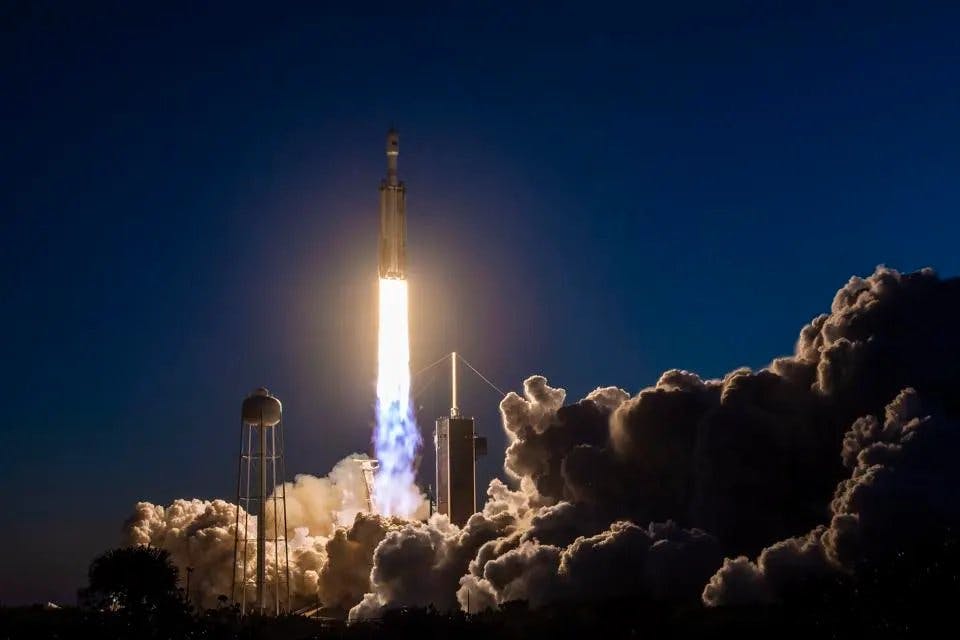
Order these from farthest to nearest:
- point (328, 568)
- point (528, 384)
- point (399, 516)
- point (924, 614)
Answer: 1. point (399, 516)
2. point (328, 568)
3. point (528, 384)
4. point (924, 614)


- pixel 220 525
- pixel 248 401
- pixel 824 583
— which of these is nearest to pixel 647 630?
pixel 824 583

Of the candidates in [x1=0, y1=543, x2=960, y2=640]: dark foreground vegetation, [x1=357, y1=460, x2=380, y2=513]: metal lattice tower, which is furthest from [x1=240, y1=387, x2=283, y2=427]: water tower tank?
[x1=357, y1=460, x2=380, y2=513]: metal lattice tower

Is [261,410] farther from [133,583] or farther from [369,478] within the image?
[369,478]

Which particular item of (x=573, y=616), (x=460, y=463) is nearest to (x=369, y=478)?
(x=460, y=463)

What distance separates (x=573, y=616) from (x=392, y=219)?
45.6 metres

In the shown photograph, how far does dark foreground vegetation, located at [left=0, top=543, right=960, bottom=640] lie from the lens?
8325 centimetres

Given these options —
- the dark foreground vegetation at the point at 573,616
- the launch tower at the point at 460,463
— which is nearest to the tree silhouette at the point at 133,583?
the dark foreground vegetation at the point at 573,616

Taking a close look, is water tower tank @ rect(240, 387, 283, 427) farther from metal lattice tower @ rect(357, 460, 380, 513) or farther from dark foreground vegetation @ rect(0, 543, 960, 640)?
metal lattice tower @ rect(357, 460, 380, 513)

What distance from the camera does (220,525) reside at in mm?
132375

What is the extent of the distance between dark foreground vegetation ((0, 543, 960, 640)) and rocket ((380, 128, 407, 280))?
34.5 m

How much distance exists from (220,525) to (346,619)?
21.1 metres

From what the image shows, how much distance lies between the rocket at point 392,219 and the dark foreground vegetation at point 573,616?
3450cm

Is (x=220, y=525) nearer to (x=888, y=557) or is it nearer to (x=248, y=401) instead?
(x=248, y=401)

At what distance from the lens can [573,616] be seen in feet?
297
